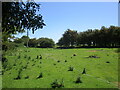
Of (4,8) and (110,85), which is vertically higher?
(4,8)

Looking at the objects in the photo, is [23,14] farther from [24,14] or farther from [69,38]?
[69,38]

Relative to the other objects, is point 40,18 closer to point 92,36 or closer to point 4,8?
point 4,8

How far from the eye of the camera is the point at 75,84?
36.7 feet

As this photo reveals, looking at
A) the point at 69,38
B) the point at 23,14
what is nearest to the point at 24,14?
the point at 23,14

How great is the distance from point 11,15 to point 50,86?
6.60 metres

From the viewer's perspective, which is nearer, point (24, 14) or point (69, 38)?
point (24, 14)

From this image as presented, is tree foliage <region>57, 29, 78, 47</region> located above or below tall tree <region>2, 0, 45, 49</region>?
above

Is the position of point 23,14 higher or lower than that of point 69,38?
lower

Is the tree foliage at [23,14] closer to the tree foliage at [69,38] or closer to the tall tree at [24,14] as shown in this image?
the tall tree at [24,14]

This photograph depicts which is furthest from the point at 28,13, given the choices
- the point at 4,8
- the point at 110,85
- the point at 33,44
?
the point at 33,44

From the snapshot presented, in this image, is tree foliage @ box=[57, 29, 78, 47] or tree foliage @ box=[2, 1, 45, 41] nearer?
tree foliage @ box=[2, 1, 45, 41]

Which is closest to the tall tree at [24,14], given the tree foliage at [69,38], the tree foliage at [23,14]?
the tree foliage at [23,14]

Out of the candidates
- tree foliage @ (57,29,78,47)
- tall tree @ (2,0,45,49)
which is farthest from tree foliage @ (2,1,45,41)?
tree foliage @ (57,29,78,47)

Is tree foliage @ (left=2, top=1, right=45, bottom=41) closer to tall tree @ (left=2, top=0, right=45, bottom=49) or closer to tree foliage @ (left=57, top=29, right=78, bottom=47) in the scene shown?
tall tree @ (left=2, top=0, right=45, bottom=49)
